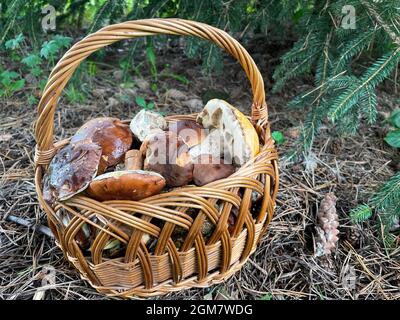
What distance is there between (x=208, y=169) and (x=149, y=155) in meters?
0.17

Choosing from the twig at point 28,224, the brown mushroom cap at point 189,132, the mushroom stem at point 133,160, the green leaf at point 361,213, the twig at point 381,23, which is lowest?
the twig at point 28,224

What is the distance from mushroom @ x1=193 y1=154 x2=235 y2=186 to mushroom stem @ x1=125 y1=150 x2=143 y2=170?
159 mm

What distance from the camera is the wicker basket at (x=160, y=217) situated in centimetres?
93

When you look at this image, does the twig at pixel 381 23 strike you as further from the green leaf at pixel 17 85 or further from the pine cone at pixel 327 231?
the green leaf at pixel 17 85

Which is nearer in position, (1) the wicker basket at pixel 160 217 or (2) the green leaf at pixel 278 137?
(1) the wicker basket at pixel 160 217

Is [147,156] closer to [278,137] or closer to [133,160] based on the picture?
[133,160]

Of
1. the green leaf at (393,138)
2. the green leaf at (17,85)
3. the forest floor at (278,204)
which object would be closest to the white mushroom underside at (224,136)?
the forest floor at (278,204)

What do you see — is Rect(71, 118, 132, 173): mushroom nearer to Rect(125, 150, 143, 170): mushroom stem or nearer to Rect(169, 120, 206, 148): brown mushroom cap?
Rect(125, 150, 143, 170): mushroom stem

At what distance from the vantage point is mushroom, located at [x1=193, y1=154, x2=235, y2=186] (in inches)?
40.7

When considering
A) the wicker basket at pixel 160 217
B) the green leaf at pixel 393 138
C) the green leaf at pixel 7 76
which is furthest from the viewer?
the green leaf at pixel 7 76

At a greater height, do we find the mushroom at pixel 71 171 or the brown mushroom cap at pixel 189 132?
the mushroom at pixel 71 171

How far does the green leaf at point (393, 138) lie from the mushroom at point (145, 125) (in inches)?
36.4

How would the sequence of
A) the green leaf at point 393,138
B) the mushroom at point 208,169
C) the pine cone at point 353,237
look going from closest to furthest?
the mushroom at point 208,169 → the pine cone at point 353,237 → the green leaf at point 393,138
